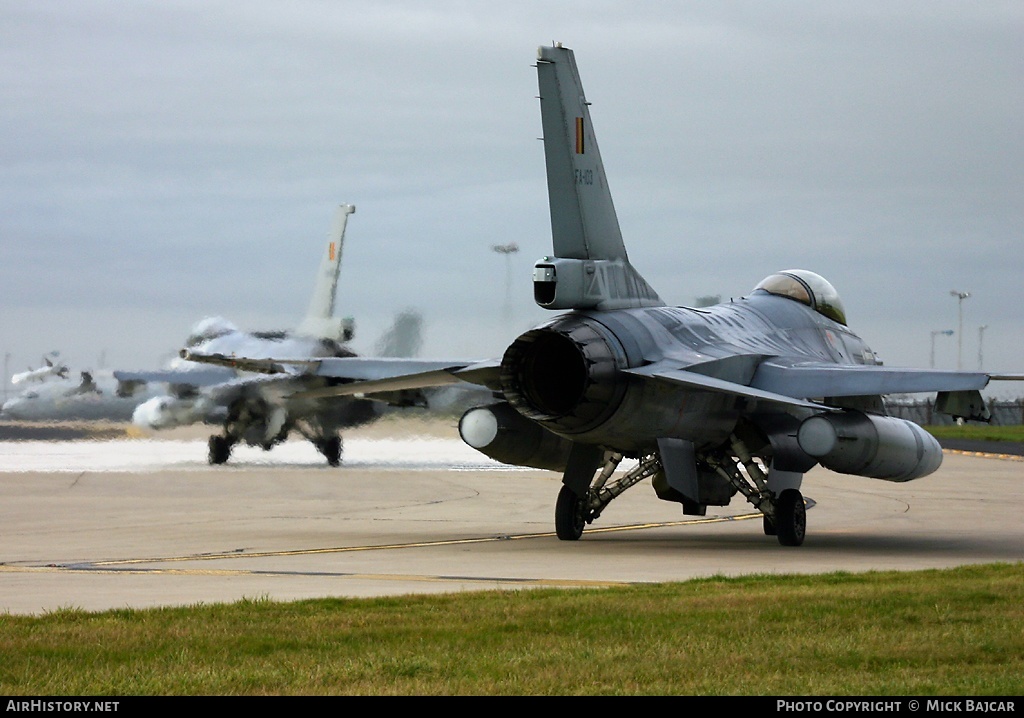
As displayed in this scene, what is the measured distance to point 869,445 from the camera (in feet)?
53.9

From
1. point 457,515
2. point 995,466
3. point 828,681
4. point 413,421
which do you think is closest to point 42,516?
point 457,515

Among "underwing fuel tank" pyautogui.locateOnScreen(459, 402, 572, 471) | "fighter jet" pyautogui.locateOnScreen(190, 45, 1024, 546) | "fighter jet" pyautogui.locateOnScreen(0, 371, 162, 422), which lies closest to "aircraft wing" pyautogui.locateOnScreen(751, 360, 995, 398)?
"fighter jet" pyautogui.locateOnScreen(190, 45, 1024, 546)

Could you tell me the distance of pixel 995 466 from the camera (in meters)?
38.8

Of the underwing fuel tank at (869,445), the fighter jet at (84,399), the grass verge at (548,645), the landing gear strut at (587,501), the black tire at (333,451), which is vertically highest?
the underwing fuel tank at (869,445)

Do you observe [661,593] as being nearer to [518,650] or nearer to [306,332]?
[518,650]

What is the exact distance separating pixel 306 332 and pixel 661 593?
24.1 meters

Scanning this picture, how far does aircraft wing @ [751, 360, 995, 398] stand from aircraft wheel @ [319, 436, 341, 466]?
1921 cm

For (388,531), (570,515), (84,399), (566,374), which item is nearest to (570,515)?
(570,515)

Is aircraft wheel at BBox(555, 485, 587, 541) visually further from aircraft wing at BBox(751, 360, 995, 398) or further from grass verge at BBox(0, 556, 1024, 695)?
grass verge at BBox(0, 556, 1024, 695)

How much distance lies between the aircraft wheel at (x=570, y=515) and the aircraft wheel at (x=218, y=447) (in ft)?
60.8

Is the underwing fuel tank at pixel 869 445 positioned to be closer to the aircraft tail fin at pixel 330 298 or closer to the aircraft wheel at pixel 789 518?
the aircraft wheel at pixel 789 518

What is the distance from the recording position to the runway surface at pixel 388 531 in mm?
12828

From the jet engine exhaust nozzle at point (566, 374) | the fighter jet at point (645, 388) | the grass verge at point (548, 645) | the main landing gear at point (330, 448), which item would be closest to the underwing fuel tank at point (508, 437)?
the fighter jet at point (645, 388)

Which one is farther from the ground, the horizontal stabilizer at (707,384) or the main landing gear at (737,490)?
the horizontal stabilizer at (707,384)
